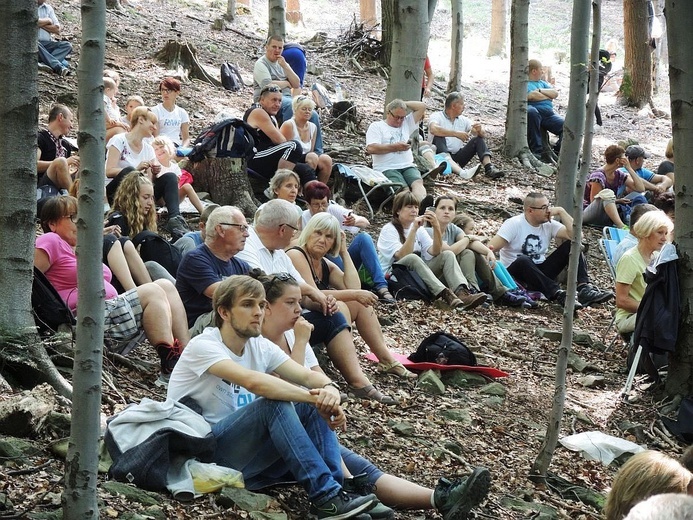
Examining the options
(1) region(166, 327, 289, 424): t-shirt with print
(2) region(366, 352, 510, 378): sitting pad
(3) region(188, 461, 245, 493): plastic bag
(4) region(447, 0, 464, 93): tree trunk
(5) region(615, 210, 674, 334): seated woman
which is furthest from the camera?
(4) region(447, 0, 464, 93): tree trunk

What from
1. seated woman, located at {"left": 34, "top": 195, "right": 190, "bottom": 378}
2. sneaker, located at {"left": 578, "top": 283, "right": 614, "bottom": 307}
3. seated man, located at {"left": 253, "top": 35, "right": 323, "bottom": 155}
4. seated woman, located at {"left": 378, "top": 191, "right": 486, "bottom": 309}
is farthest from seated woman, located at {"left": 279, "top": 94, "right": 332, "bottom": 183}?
seated woman, located at {"left": 34, "top": 195, "right": 190, "bottom": 378}

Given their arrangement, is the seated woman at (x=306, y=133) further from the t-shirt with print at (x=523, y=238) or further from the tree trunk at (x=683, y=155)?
the tree trunk at (x=683, y=155)

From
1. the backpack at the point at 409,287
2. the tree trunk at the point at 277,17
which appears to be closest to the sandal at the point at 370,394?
the backpack at the point at 409,287

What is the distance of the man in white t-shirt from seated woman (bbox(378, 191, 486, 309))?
3.94 m

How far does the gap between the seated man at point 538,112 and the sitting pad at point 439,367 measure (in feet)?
24.8

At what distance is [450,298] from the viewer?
330 inches

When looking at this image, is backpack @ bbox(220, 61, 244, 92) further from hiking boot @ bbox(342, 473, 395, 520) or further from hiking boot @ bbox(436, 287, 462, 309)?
hiking boot @ bbox(342, 473, 395, 520)

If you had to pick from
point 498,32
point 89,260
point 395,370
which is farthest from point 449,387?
point 498,32

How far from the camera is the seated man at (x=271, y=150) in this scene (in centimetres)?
948

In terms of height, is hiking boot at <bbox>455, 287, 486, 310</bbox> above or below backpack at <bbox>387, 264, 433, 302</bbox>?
below

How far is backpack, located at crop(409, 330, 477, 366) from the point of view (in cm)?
673

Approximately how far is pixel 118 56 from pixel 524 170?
6208 millimetres

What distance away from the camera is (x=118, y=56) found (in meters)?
13.9

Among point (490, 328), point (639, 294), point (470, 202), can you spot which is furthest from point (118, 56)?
point (639, 294)
